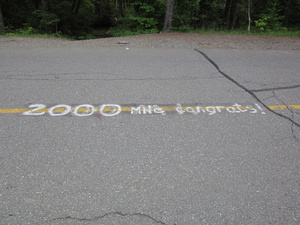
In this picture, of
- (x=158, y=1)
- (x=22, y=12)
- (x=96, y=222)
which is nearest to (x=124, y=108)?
(x=96, y=222)

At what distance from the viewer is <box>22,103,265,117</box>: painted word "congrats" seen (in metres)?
3.77

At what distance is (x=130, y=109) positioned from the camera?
13.0 feet

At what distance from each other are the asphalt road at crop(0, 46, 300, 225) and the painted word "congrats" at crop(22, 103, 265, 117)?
20 millimetres

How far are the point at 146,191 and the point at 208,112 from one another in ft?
6.94

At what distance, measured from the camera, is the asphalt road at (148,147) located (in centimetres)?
218

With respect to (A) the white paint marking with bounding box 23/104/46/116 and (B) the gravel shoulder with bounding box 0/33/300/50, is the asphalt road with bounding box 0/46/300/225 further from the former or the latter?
(B) the gravel shoulder with bounding box 0/33/300/50

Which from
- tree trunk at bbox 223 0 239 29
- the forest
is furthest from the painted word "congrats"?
tree trunk at bbox 223 0 239 29

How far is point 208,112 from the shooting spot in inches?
154

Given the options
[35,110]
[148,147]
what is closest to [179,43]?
[35,110]

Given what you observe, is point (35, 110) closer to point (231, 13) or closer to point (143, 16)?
point (143, 16)

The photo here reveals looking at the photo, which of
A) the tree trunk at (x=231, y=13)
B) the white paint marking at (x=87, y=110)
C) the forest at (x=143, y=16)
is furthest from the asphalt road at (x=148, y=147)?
the tree trunk at (x=231, y=13)

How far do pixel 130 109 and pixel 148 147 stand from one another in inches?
44.6

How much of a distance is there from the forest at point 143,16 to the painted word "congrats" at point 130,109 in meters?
10.9

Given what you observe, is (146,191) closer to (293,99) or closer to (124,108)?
(124,108)
